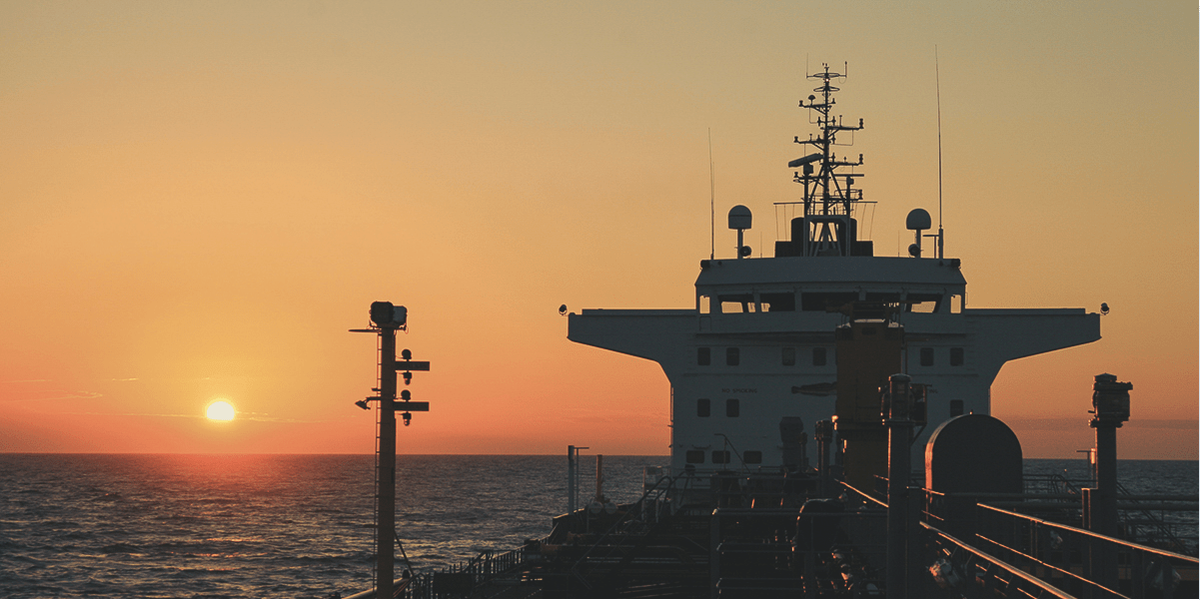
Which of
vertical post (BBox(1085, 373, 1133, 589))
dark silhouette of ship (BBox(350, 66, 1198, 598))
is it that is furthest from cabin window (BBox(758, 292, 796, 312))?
vertical post (BBox(1085, 373, 1133, 589))

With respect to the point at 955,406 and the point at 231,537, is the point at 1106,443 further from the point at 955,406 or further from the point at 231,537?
the point at 231,537

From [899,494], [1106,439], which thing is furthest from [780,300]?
[899,494]

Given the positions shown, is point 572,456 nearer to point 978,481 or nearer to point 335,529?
point 978,481

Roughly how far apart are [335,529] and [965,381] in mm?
80366

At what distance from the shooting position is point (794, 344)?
133 ft

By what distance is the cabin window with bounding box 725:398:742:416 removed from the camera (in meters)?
40.3

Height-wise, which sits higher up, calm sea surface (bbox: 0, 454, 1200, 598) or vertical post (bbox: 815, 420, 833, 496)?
vertical post (bbox: 815, 420, 833, 496)

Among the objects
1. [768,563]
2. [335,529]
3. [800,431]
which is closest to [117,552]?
[335,529]

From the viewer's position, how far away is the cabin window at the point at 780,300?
42.1 m

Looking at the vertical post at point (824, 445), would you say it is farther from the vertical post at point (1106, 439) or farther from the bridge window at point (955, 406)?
the vertical post at point (1106, 439)

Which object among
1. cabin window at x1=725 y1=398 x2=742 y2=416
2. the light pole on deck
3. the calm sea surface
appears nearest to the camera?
the light pole on deck

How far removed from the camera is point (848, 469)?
26.1 metres

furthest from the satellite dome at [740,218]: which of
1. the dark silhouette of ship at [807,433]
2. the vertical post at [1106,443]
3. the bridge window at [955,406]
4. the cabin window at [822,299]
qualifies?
the vertical post at [1106,443]

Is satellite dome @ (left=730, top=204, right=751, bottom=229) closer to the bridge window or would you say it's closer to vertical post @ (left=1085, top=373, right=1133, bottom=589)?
the bridge window
